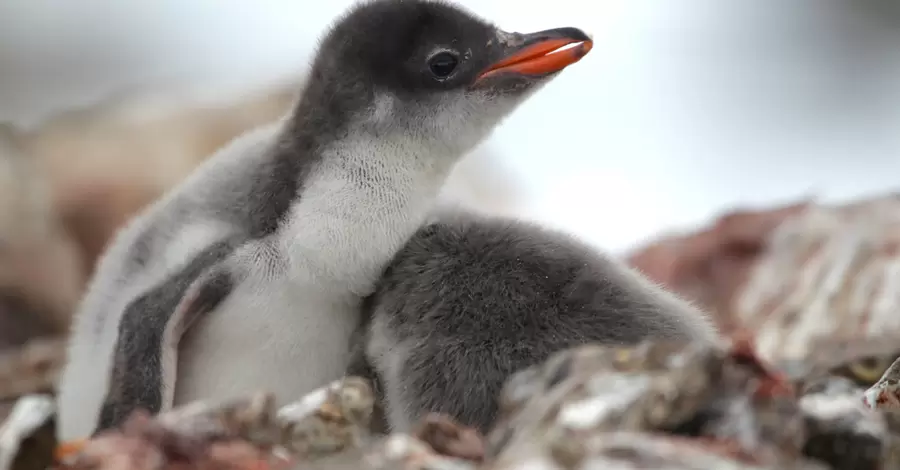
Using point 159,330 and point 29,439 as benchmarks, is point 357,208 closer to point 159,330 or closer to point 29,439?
point 159,330

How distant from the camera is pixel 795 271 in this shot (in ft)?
7.04

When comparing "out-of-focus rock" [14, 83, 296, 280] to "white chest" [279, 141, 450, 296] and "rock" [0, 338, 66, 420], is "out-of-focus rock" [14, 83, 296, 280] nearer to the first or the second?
"rock" [0, 338, 66, 420]

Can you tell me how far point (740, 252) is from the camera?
2.36 m

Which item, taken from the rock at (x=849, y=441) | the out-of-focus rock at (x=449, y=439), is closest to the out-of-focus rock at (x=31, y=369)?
the out-of-focus rock at (x=449, y=439)

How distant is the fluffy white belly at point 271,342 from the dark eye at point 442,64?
0.29 m

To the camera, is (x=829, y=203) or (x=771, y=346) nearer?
(x=771, y=346)

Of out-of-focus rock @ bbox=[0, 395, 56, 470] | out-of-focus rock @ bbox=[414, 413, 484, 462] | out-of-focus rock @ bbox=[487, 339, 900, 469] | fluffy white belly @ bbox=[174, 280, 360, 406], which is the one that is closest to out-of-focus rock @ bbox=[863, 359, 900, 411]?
out-of-focus rock @ bbox=[487, 339, 900, 469]

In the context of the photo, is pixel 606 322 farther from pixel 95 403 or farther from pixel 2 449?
pixel 2 449

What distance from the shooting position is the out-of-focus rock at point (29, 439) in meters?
1.39

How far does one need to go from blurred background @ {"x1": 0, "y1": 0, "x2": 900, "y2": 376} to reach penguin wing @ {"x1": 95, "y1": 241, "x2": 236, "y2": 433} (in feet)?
4.13

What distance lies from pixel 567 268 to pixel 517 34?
1.06ft

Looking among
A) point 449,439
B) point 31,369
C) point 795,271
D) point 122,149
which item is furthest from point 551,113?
point 449,439

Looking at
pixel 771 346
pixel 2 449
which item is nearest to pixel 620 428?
pixel 2 449

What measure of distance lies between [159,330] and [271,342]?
0.42 feet
